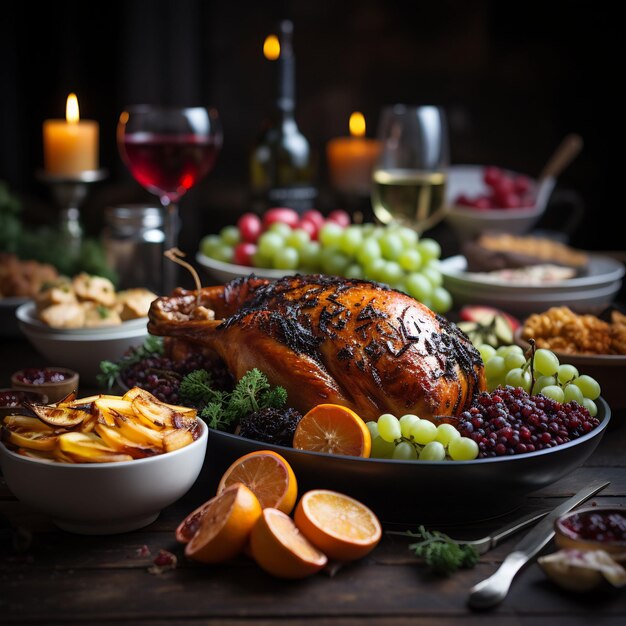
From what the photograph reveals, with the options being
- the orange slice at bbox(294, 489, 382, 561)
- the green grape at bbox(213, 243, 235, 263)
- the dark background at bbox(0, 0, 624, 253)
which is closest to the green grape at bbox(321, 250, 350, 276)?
the green grape at bbox(213, 243, 235, 263)

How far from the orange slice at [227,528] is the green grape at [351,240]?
4.12ft

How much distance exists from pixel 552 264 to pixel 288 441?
4.74ft

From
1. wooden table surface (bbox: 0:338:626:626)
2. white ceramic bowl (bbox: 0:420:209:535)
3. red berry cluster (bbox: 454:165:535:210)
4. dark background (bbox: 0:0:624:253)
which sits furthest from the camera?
dark background (bbox: 0:0:624:253)

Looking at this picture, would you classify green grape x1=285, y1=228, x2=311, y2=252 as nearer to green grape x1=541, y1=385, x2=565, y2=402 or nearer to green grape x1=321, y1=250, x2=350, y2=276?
green grape x1=321, y1=250, x2=350, y2=276

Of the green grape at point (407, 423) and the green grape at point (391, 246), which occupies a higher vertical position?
the green grape at point (391, 246)

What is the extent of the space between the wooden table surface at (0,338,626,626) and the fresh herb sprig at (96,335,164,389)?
18.2 inches

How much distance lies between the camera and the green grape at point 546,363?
1567 millimetres

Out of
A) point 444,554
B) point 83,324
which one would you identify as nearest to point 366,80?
point 83,324

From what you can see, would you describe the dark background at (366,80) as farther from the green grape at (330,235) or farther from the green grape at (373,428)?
the green grape at (373,428)

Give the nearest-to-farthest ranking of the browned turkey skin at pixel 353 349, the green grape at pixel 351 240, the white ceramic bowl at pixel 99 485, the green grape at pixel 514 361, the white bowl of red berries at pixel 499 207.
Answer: the white ceramic bowl at pixel 99 485 → the browned turkey skin at pixel 353 349 → the green grape at pixel 514 361 → the green grape at pixel 351 240 → the white bowl of red berries at pixel 499 207

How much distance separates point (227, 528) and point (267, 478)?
0.43 feet

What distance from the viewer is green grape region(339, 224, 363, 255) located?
2.36 meters

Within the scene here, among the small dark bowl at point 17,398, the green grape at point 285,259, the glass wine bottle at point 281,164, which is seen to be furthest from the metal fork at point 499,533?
the glass wine bottle at point 281,164

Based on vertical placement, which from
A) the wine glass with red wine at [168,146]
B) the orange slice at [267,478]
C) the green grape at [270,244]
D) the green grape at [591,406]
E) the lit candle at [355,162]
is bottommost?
the orange slice at [267,478]
